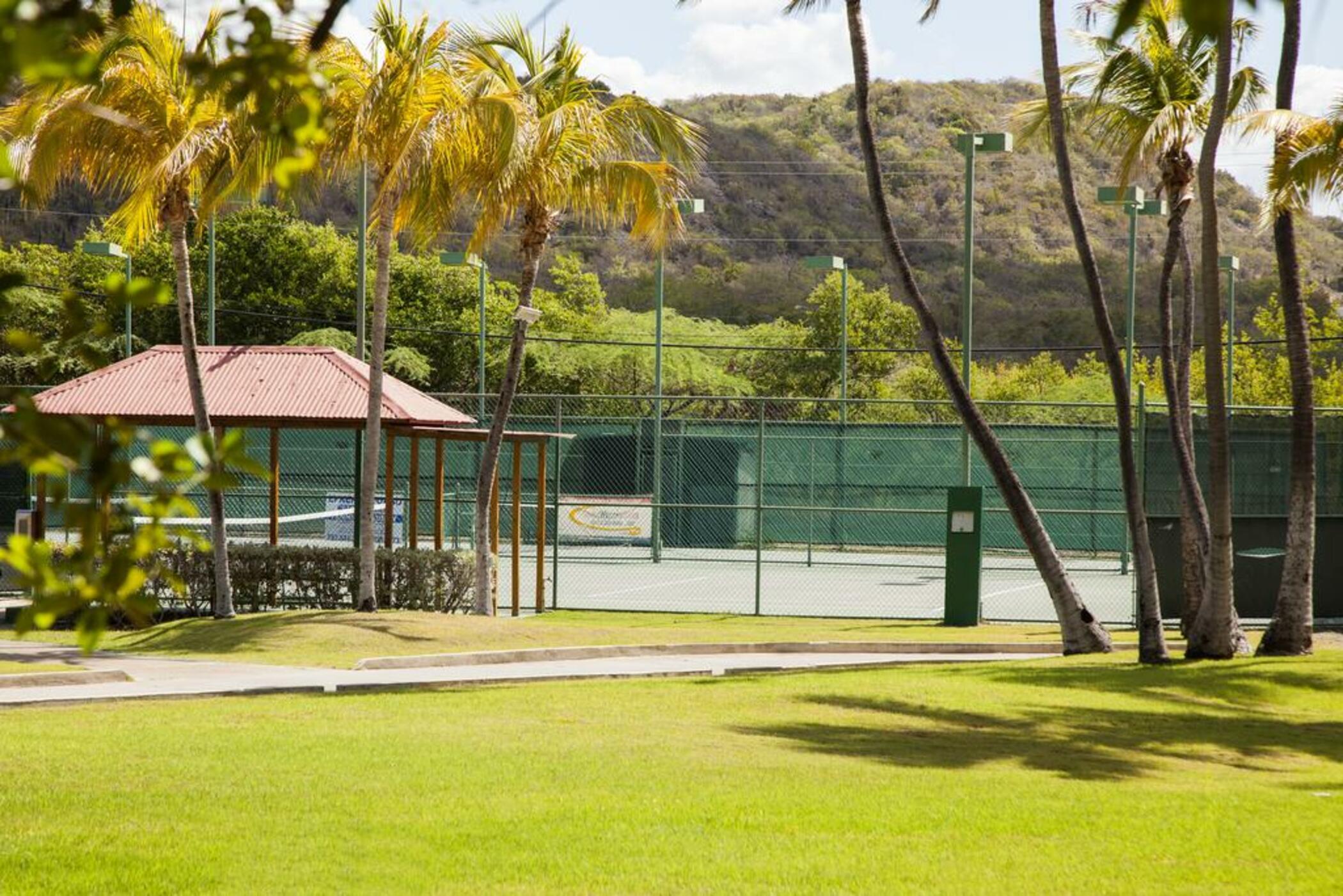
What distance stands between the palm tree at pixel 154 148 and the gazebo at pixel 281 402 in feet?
7.84

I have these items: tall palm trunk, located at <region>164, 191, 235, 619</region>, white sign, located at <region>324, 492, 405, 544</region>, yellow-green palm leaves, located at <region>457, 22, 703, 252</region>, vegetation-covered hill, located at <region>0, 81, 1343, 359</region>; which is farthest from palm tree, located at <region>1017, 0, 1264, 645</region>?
vegetation-covered hill, located at <region>0, 81, 1343, 359</region>

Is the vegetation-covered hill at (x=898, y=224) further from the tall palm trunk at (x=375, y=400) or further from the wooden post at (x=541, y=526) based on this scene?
the tall palm trunk at (x=375, y=400)

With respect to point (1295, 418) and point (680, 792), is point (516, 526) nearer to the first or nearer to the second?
point (1295, 418)

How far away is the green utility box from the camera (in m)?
22.9

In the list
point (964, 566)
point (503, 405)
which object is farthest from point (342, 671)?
point (964, 566)

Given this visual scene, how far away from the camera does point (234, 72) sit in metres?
2.14

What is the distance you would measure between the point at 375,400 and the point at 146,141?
371 centimetres

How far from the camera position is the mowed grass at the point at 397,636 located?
17.4 metres

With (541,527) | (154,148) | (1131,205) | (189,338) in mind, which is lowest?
(541,527)

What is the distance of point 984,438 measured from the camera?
703 inches

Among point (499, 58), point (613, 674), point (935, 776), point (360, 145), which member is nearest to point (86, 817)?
point (935, 776)

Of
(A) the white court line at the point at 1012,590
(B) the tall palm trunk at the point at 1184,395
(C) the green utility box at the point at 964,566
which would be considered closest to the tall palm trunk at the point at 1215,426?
(B) the tall palm trunk at the point at 1184,395

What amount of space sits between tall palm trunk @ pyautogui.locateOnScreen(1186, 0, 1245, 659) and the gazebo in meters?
8.80

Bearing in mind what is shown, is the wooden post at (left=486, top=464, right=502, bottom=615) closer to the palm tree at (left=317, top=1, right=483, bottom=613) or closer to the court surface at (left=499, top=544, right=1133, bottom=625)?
the court surface at (left=499, top=544, right=1133, bottom=625)
